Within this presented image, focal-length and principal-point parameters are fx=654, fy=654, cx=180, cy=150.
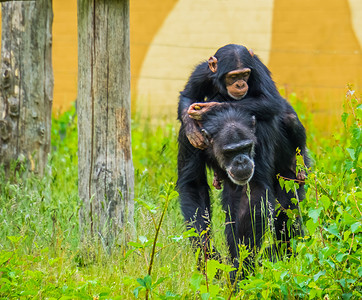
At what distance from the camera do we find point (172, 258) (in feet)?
15.1

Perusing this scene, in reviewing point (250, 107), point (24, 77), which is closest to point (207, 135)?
point (250, 107)

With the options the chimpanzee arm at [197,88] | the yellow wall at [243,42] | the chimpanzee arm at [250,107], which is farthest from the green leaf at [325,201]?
the yellow wall at [243,42]

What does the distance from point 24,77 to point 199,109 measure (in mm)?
2141

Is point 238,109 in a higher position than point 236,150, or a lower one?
higher

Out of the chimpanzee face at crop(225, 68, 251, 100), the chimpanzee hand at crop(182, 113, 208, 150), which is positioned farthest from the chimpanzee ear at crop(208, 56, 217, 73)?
the chimpanzee hand at crop(182, 113, 208, 150)

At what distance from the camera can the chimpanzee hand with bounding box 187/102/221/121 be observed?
4.57 metres

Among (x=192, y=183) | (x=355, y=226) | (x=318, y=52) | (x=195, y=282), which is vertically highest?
(x=318, y=52)

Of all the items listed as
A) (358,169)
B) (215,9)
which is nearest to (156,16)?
(215,9)

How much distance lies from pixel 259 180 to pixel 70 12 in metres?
6.08

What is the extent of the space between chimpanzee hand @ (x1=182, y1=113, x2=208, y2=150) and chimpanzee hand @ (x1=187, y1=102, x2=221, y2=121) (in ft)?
0.25

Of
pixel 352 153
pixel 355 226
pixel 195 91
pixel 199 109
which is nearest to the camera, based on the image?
pixel 355 226

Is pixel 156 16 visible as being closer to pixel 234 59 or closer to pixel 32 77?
pixel 32 77

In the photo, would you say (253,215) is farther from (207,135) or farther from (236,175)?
(207,135)

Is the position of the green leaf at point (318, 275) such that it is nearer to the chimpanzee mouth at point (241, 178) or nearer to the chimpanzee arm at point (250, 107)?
the chimpanzee mouth at point (241, 178)
